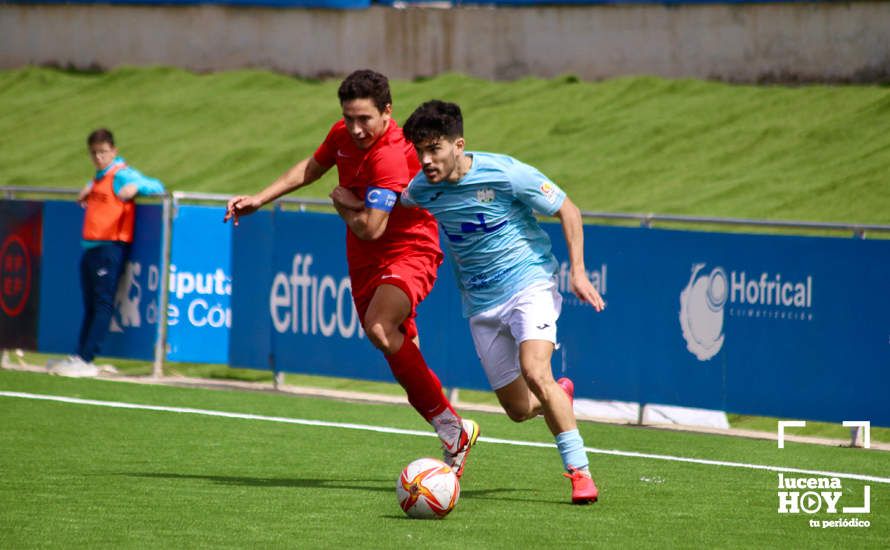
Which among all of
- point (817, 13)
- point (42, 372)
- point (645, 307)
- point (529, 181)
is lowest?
point (42, 372)

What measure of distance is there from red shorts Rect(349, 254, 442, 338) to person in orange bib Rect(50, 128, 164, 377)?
6.06 m

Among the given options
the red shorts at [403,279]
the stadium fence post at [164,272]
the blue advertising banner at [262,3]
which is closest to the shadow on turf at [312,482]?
the red shorts at [403,279]

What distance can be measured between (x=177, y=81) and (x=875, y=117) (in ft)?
47.2

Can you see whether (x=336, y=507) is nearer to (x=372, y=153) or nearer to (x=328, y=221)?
(x=372, y=153)

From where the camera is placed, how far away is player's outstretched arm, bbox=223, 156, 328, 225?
850 centimetres

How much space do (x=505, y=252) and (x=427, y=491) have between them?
1.40 m

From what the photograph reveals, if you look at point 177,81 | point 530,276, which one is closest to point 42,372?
point 530,276

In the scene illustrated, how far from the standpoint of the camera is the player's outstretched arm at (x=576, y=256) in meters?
7.34

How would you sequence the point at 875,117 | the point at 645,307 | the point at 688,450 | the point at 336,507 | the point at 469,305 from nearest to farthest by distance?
the point at 336,507 < the point at 469,305 < the point at 688,450 < the point at 645,307 < the point at 875,117

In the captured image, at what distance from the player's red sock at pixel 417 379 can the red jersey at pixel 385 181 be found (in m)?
0.51

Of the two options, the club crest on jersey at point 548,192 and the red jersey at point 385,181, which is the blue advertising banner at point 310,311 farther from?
the club crest on jersey at point 548,192

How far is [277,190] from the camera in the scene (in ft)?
28.4

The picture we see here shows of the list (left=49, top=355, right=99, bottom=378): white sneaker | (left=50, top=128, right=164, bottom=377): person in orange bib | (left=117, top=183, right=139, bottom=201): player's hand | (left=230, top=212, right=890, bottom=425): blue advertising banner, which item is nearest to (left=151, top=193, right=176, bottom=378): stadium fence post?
(left=50, top=128, right=164, bottom=377): person in orange bib

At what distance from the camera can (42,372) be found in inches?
563
